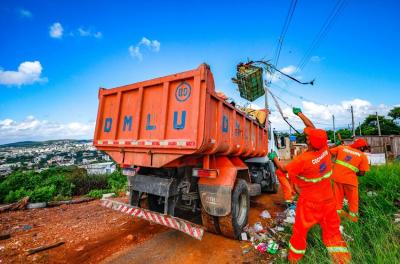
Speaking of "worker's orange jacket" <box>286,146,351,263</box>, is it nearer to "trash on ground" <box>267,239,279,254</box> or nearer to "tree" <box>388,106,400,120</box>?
"trash on ground" <box>267,239,279,254</box>

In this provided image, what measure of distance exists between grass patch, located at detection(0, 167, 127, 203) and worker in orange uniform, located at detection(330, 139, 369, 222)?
19.7ft

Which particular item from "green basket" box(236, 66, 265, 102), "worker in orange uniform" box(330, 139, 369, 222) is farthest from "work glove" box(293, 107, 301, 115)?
"green basket" box(236, 66, 265, 102)

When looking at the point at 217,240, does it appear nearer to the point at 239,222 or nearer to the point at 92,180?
the point at 239,222

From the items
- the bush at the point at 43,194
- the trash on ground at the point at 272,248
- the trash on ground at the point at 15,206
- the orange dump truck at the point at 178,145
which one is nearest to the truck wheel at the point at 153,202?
the orange dump truck at the point at 178,145

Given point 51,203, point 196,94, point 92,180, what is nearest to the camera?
point 196,94

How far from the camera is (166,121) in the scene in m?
3.04

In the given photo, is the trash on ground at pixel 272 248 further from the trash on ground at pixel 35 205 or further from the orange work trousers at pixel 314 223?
the trash on ground at pixel 35 205

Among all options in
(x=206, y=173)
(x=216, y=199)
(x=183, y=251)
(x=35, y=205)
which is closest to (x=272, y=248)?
(x=216, y=199)

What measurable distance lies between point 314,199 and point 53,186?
7.00 metres

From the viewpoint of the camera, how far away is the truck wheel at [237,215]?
3.26 metres

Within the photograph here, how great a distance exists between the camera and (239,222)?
3564mm

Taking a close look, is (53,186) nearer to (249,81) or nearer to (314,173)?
(314,173)

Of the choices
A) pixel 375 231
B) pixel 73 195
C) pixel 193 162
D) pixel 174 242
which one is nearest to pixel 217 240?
pixel 174 242

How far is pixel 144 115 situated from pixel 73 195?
5359 mm
